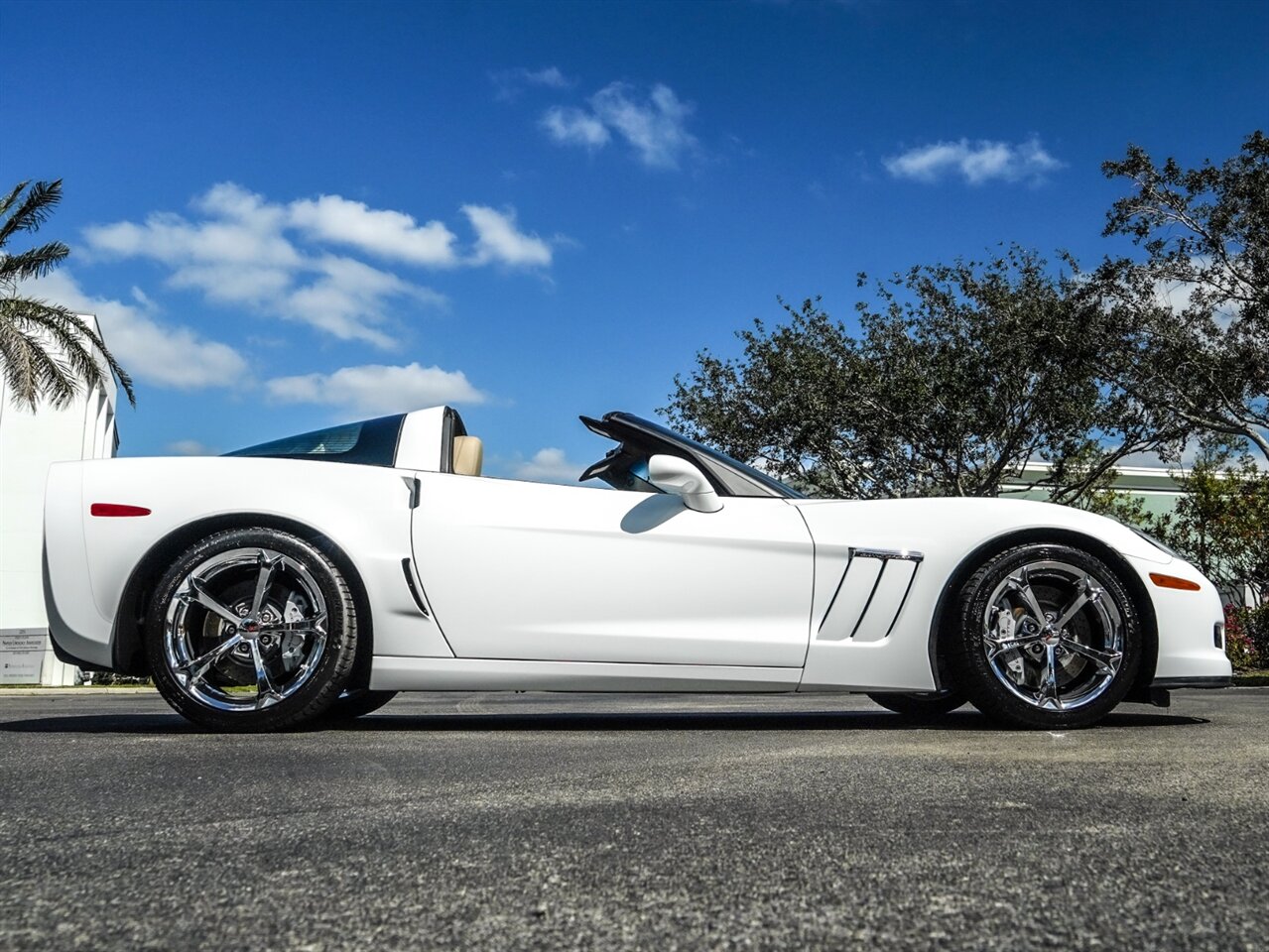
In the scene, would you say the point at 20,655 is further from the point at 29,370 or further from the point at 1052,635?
the point at 1052,635

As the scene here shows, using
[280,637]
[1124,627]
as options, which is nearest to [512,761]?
[280,637]

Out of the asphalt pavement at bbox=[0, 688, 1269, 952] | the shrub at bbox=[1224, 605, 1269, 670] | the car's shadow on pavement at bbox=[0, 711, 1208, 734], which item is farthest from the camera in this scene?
the shrub at bbox=[1224, 605, 1269, 670]

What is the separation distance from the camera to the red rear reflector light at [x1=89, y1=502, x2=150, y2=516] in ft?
13.5

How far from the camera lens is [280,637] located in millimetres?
3980

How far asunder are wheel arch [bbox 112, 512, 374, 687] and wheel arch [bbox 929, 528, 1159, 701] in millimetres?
2117

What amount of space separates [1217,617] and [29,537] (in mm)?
37288

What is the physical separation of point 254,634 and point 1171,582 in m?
3.46

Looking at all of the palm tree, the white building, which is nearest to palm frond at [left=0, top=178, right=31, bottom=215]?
the palm tree

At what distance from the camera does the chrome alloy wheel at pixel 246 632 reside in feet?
13.0

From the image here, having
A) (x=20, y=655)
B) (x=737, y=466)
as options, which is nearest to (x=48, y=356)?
(x=20, y=655)

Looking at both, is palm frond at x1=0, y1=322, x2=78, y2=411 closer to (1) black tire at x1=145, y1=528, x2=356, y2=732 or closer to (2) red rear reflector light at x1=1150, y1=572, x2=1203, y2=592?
(1) black tire at x1=145, y1=528, x2=356, y2=732

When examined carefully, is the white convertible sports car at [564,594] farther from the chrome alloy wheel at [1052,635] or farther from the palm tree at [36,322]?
the palm tree at [36,322]

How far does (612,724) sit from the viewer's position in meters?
4.50

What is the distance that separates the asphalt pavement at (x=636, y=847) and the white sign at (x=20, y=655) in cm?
2476
